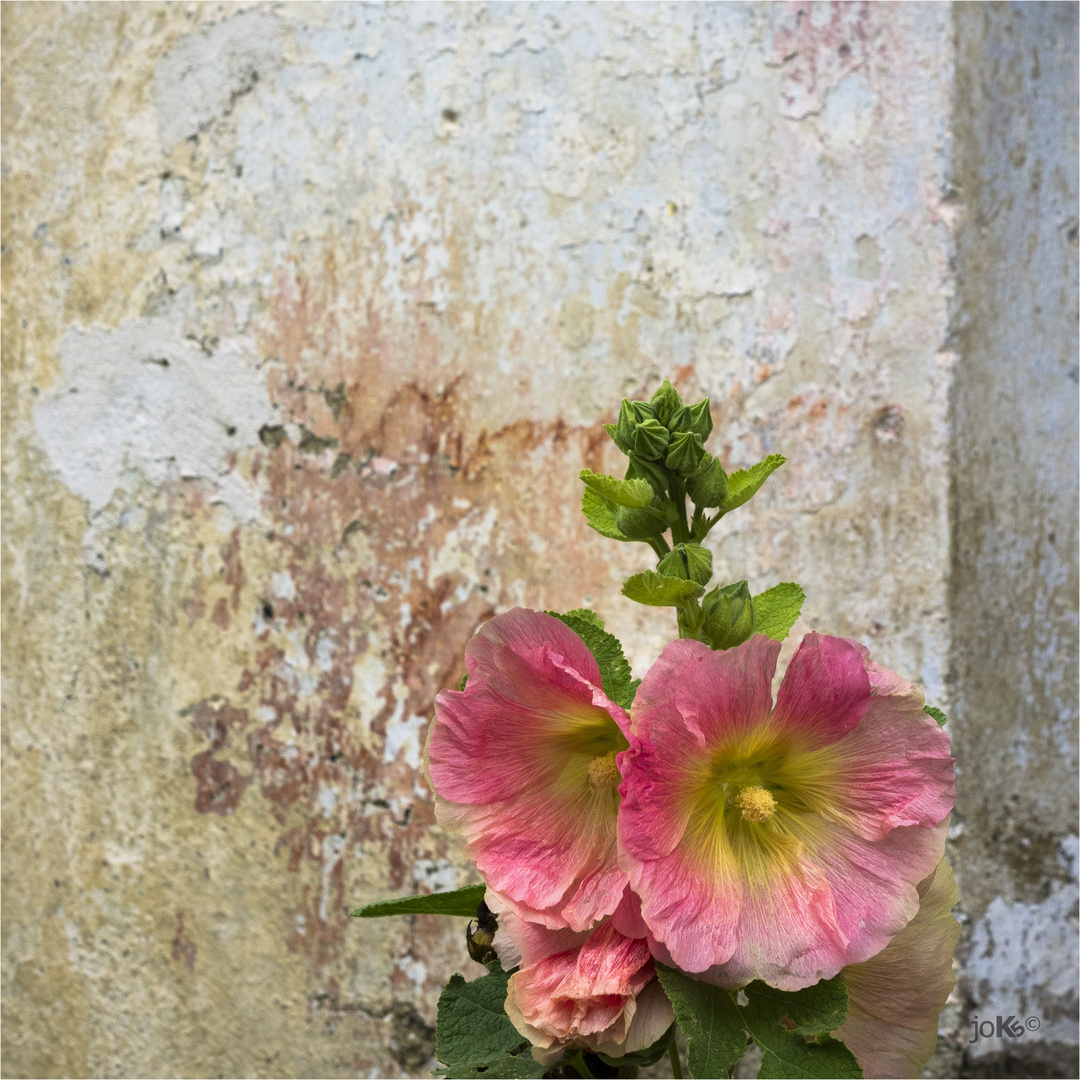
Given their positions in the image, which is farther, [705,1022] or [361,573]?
[361,573]

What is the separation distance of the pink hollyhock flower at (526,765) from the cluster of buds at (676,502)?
61mm

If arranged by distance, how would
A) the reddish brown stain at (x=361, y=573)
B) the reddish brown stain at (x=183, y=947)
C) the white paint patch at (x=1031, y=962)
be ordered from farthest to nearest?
the reddish brown stain at (x=183, y=947) < the reddish brown stain at (x=361, y=573) < the white paint patch at (x=1031, y=962)

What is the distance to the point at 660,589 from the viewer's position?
448 mm

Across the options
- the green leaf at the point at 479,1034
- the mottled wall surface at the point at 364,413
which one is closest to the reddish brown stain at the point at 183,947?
the mottled wall surface at the point at 364,413

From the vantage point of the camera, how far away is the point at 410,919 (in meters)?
1.32

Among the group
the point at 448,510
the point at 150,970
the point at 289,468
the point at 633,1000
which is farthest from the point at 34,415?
the point at 633,1000

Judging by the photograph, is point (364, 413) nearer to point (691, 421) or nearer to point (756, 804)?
point (691, 421)

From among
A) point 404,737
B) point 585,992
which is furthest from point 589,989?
point 404,737

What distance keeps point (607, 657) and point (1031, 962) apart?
105 centimetres

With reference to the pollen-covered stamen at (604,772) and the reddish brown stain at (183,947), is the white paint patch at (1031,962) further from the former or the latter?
the reddish brown stain at (183,947)

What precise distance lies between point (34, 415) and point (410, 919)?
3.63 feet

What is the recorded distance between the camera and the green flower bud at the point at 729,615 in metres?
0.46

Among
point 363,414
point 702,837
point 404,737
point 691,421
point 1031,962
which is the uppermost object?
point 363,414

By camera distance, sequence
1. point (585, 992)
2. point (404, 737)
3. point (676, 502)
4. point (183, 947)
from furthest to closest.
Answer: point (183, 947), point (404, 737), point (676, 502), point (585, 992)
